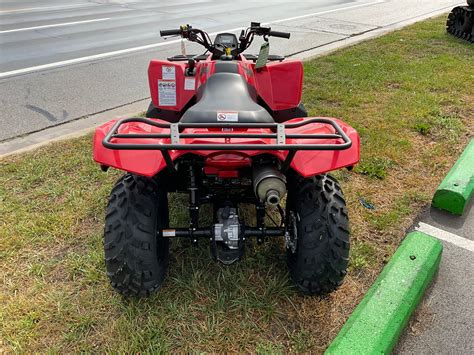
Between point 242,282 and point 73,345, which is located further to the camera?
point 242,282

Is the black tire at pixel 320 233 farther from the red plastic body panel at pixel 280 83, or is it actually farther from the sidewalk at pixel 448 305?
the red plastic body panel at pixel 280 83

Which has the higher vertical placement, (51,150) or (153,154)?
(153,154)

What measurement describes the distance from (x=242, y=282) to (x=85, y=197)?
163cm

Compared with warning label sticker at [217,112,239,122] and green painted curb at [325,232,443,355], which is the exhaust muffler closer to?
warning label sticker at [217,112,239,122]

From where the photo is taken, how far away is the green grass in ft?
7.82

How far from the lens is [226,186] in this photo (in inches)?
95.0

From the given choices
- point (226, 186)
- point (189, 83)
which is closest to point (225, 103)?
point (226, 186)

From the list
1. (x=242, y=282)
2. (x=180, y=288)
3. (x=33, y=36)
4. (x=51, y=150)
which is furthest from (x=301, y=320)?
(x=33, y=36)

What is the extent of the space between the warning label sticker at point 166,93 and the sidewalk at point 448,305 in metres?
2.13

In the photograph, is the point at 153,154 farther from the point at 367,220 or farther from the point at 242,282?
the point at 367,220

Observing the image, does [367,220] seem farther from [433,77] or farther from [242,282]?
[433,77]

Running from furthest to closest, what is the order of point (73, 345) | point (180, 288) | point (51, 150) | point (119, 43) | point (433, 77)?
point (119, 43) → point (433, 77) → point (51, 150) → point (180, 288) → point (73, 345)

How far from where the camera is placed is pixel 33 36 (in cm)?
983

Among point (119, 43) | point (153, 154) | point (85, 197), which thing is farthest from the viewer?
point (119, 43)
